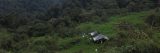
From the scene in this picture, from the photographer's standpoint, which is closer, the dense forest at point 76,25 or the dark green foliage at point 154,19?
the dense forest at point 76,25

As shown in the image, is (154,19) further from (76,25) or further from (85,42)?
(85,42)

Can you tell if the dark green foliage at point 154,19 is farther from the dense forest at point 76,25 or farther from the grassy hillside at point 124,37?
the grassy hillside at point 124,37

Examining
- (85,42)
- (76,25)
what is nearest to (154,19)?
(76,25)

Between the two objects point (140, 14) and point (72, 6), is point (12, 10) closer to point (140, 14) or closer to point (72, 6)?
point (72, 6)

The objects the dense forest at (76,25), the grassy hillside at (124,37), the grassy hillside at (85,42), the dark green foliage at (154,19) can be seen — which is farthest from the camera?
the dark green foliage at (154,19)

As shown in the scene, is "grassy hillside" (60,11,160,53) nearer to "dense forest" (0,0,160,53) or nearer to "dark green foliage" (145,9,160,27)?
"dense forest" (0,0,160,53)

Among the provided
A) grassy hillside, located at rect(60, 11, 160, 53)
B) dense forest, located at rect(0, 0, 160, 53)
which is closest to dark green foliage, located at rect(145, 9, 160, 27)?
dense forest, located at rect(0, 0, 160, 53)

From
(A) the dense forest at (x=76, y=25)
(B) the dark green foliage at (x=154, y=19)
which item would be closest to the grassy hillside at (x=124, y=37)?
(A) the dense forest at (x=76, y=25)
